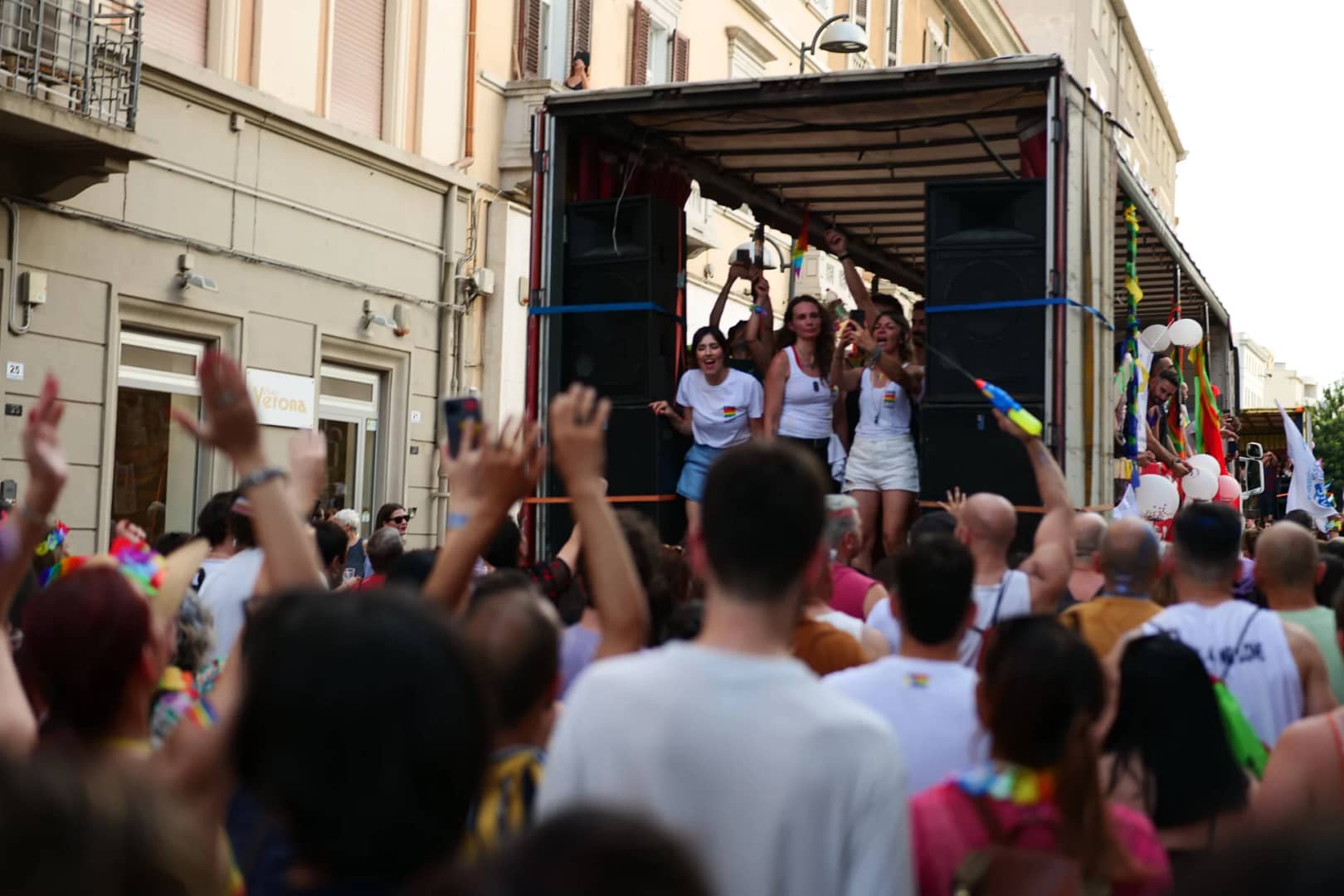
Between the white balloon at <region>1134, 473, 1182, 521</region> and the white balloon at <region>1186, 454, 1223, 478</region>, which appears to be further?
the white balloon at <region>1186, 454, 1223, 478</region>

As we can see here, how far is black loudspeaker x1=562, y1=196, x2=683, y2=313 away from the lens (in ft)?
29.9

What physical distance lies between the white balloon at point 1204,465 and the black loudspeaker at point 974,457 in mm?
5611

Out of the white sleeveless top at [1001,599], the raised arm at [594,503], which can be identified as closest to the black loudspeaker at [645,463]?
the white sleeveless top at [1001,599]

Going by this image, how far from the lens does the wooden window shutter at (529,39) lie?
17547 mm

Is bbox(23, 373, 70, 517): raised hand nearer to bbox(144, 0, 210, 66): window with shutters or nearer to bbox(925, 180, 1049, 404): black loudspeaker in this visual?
bbox(925, 180, 1049, 404): black loudspeaker

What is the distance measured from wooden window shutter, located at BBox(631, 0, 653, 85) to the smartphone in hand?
54.9 feet

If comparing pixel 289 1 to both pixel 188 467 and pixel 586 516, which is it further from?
pixel 586 516

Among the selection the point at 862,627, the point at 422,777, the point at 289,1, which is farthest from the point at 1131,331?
the point at 422,777

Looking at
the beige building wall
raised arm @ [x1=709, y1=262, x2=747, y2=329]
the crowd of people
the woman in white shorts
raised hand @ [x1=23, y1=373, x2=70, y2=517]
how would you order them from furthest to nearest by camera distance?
the beige building wall < raised arm @ [x1=709, y1=262, x2=747, y2=329] < the woman in white shorts < raised hand @ [x1=23, y1=373, x2=70, y2=517] < the crowd of people

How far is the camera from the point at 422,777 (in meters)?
1.60

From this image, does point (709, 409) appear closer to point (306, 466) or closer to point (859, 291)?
point (859, 291)

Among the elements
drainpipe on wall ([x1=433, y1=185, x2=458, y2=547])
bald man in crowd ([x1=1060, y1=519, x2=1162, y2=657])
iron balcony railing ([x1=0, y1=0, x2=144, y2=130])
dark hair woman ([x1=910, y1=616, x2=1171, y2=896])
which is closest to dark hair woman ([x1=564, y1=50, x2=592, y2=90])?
drainpipe on wall ([x1=433, y1=185, x2=458, y2=547])

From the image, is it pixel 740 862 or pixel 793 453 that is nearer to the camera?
pixel 740 862

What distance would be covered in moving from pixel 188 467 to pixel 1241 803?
11655 millimetres
